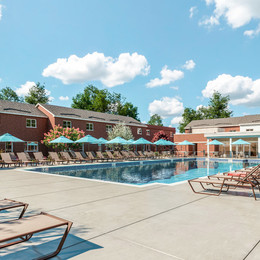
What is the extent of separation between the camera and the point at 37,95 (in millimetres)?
54625

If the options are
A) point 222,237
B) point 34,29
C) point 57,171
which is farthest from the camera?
point 34,29

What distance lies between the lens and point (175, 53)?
32.1 m

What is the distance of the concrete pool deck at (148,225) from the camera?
332 cm

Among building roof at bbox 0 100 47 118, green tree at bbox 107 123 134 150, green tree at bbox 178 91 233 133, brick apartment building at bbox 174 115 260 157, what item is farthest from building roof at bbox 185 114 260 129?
building roof at bbox 0 100 47 118

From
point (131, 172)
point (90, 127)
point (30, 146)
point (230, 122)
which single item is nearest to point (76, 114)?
point (90, 127)

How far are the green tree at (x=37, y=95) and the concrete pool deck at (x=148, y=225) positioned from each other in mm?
50162

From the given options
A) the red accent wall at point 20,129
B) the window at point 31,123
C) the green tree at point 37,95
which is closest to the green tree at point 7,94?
the green tree at point 37,95

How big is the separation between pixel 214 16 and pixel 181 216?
19.3 meters

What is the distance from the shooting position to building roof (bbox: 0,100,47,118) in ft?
86.5

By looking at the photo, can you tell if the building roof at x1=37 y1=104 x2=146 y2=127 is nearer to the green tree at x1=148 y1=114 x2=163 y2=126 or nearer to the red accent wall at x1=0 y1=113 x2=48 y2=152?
the red accent wall at x1=0 y1=113 x2=48 y2=152

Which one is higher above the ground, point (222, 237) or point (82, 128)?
point (82, 128)

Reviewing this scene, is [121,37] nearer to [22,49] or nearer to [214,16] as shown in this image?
[214,16]

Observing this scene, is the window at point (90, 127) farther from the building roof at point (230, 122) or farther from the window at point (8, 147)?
the building roof at point (230, 122)

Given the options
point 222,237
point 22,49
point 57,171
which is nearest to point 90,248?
point 222,237
